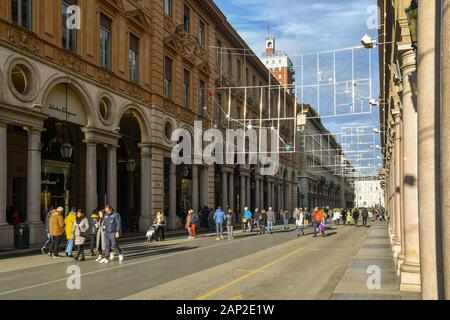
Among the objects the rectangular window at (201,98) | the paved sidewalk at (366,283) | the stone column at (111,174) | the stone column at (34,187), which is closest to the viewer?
the paved sidewalk at (366,283)

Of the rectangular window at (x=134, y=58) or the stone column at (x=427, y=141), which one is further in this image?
the rectangular window at (x=134, y=58)

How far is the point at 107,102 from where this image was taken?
94.6ft

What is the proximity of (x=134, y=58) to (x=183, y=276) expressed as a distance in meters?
21.7

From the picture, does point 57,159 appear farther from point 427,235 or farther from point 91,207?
point 427,235

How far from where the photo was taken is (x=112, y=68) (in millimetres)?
29547

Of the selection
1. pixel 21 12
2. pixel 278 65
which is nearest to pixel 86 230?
pixel 21 12

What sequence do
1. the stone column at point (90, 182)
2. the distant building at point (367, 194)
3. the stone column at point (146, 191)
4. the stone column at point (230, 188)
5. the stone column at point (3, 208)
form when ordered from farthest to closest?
the distant building at point (367, 194) → the stone column at point (230, 188) → the stone column at point (146, 191) → the stone column at point (90, 182) → the stone column at point (3, 208)

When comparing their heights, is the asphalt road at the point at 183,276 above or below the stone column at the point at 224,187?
below

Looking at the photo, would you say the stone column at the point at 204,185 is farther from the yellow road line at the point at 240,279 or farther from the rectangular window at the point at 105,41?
the yellow road line at the point at 240,279

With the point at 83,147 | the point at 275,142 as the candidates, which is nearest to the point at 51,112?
the point at 83,147

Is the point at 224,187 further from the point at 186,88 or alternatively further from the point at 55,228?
the point at 55,228

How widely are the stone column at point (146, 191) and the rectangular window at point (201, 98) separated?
34.4 ft

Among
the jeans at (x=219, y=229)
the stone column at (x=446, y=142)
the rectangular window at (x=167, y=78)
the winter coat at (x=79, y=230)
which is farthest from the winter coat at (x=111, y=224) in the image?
the rectangular window at (x=167, y=78)

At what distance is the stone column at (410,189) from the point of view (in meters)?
10.8
